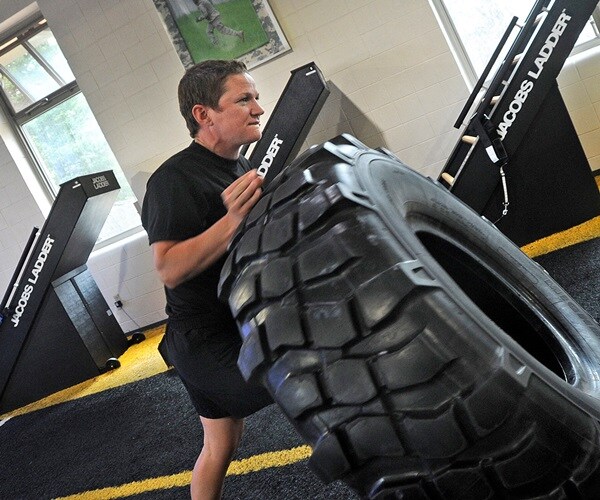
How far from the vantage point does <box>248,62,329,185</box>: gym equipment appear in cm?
465

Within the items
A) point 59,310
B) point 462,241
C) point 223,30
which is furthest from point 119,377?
point 462,241

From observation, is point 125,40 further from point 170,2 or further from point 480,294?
point 480,294

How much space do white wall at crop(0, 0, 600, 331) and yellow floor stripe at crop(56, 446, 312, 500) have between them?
351 centimetres

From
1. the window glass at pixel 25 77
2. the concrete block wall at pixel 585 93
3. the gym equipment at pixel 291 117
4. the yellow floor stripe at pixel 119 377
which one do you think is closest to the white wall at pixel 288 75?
the concrete block wall at pixel 585 93

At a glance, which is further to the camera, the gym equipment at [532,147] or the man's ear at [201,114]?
the gym equipment at [532,147]

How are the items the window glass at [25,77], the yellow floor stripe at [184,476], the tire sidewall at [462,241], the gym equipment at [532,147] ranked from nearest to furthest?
the tire sidewall at [462,241] → the yellow floor stripe at [184,476] → the gym equipment at [532,147] → the window glass at [25,77]

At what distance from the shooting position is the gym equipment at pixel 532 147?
3.58 meters

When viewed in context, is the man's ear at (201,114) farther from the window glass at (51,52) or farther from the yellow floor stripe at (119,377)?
the window glass at (51,52)

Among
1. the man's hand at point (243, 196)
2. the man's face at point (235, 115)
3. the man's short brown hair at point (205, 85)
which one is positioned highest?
the man's short brown hair at point (205, 85)

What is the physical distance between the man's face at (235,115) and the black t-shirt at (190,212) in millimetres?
77

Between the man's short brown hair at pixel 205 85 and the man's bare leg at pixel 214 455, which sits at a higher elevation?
the man's short brown hair at pixel 205 85

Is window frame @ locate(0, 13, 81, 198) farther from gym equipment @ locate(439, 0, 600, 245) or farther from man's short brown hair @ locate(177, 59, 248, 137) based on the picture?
man's short brown hair @ locate(177, 59, 248, 137)

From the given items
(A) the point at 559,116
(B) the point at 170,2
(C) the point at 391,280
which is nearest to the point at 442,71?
(A) the point at 559,116

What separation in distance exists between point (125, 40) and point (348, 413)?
19.6 ft
